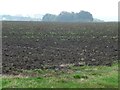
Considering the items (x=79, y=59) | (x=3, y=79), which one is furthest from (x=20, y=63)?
(x=3, y=79)

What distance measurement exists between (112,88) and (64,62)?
1285 cm

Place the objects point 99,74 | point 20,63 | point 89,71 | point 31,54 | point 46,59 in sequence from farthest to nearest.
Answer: point 31,54 → point 46,59 → point 20,63 → point 89,71 → point 99,74

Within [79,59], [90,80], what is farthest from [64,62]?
[90,80]

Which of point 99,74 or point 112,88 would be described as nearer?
point 112,88

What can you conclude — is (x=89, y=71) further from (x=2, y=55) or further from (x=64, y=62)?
(x=2, y=55)

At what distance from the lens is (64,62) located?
32.6 metres

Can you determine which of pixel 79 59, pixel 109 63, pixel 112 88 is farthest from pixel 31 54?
pixel 112 88

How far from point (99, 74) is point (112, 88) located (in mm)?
4802

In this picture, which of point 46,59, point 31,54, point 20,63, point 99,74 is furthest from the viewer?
point 31,54

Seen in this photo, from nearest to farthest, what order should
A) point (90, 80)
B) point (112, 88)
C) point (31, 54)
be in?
point (112, 88)
point (90, 80)
point (31, 54)

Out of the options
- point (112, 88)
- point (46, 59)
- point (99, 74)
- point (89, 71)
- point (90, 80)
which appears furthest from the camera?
point (46, 59)

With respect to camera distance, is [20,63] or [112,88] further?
[20,63]

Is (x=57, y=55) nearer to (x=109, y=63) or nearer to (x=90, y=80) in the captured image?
(x=109, y=63)

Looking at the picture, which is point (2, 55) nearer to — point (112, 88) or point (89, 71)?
point (89, 71)
